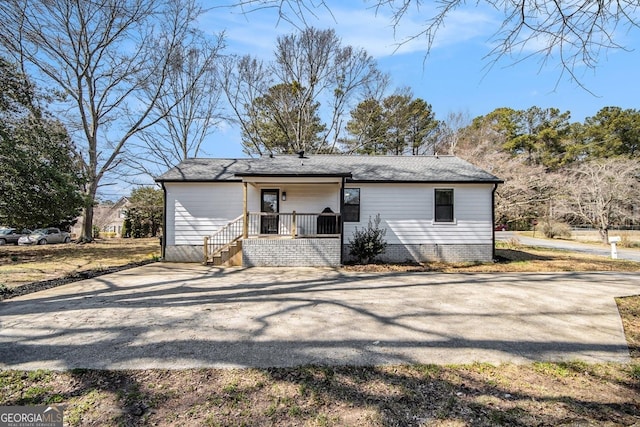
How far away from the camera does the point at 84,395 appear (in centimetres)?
254

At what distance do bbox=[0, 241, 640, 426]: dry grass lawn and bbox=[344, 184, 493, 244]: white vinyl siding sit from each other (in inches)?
333

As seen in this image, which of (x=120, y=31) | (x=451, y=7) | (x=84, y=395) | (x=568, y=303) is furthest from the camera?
(x=120, y=31)

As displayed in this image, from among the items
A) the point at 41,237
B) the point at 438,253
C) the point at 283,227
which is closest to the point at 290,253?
the point at 283,227

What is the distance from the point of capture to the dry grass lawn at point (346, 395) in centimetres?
224

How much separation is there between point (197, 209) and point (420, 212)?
8642mm

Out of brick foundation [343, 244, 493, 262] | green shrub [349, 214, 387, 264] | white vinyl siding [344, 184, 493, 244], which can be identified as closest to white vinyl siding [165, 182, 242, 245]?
green shrub [349, 214, 387, 264]

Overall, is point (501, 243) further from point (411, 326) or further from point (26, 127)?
point (26, 127)

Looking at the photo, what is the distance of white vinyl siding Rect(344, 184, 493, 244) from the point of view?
11461mm

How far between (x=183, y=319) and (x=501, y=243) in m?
18.9

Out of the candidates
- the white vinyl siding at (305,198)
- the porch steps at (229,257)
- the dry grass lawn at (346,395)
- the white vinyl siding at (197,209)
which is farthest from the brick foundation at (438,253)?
the dry grass lawn at (346,395)

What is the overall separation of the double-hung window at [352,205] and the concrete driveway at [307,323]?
448 centimetres

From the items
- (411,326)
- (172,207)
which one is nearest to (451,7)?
(411,326)

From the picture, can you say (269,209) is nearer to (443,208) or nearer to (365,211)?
(365,211)

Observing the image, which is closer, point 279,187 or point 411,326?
point 411,326
